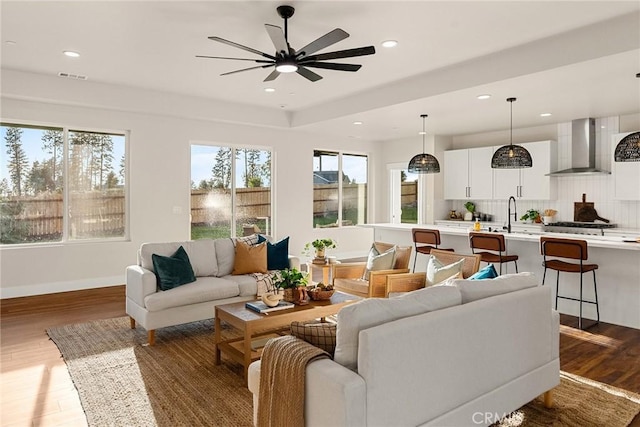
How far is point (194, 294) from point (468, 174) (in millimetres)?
6137

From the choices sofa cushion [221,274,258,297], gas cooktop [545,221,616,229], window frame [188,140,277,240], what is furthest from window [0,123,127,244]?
gas cooktop [545,221,616,229]

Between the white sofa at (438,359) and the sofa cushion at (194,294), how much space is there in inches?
77.7

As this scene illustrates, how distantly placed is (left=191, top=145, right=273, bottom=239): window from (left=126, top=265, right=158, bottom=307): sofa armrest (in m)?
3.16

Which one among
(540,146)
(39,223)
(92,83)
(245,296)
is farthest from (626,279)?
(39,223)

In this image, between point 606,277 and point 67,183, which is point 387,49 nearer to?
point 606,277

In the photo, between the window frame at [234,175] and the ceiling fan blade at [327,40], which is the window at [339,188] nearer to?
the window frame at [234,175]

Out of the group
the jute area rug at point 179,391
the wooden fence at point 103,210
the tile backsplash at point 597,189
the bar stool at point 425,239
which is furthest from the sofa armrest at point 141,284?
the tile backsplash at point 597,189

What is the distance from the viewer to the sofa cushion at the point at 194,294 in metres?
3.95

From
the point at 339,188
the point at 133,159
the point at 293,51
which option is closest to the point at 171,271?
the point at 293,51

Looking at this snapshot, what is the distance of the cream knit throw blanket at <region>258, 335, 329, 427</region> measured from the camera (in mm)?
1976

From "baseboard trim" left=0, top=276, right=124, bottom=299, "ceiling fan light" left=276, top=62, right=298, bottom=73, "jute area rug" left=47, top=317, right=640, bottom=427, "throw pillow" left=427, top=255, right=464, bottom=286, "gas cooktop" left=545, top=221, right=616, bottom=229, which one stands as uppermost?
"ceiling fan light" left=276, top=62, right=298, bottom=73

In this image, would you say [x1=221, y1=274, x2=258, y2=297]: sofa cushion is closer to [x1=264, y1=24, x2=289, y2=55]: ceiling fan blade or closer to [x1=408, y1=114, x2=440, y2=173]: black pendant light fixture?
[x1=264, y1=24, x2=289, y2=55]: ceiling fan blade

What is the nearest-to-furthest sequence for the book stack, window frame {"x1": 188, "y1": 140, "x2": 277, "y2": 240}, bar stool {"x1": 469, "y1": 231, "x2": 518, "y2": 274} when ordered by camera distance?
the book stack
bar stool {"x1": 469, "y1": 231, "x2": 518, "y2": 274}
window frame {"x1": 188, "y1": 140, "x2": 277, "y2": 240}

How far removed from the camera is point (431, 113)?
6.50 meters
